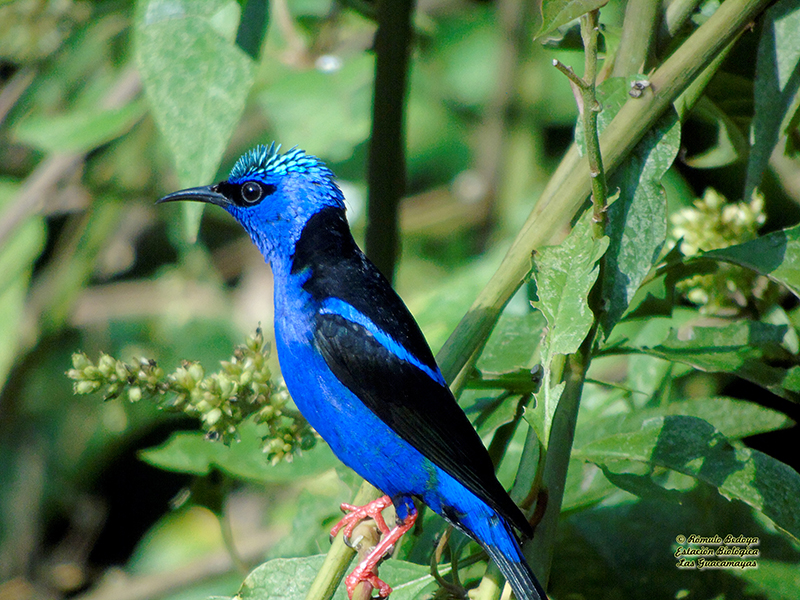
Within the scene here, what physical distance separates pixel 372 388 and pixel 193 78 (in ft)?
3.23

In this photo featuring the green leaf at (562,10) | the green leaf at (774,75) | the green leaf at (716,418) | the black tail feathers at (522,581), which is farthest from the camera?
the green leaf at (716,418)

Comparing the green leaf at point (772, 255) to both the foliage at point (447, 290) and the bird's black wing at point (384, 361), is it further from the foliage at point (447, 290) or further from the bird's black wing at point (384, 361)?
the bird's black wing at point (384, 361)

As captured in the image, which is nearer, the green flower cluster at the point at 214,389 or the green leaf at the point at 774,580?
the green flower cluster at the point at 214,389

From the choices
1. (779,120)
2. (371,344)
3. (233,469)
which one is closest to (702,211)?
(779,120)

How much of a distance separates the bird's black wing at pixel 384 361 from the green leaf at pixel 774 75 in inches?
36.7

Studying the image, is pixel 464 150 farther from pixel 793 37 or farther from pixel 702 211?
pixel 793 37

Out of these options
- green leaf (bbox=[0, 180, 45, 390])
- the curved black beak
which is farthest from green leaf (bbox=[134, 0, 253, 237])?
green leaf (bbox=[0, 180, 45, 390])

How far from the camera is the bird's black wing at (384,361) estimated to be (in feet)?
6.07

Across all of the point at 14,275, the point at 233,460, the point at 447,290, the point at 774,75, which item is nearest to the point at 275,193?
the point at 447,290

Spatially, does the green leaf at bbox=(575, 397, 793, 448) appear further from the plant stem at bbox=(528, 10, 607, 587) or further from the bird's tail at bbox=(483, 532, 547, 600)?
the bird's tail at bbox=(483, 532, 547, 600)

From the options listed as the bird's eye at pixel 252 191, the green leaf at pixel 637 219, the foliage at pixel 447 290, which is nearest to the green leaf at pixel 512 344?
the foliage at pixel 447 290

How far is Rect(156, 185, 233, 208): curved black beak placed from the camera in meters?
2.38

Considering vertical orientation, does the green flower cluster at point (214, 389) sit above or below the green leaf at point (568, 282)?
below

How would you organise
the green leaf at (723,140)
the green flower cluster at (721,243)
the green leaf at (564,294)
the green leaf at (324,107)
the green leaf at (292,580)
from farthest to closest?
the green leaf at (324,107) → the green flower cluster at (721,243) → the green leaf at (723,140) → the green leaf at (292,580) → the green leaf at (564,294)
